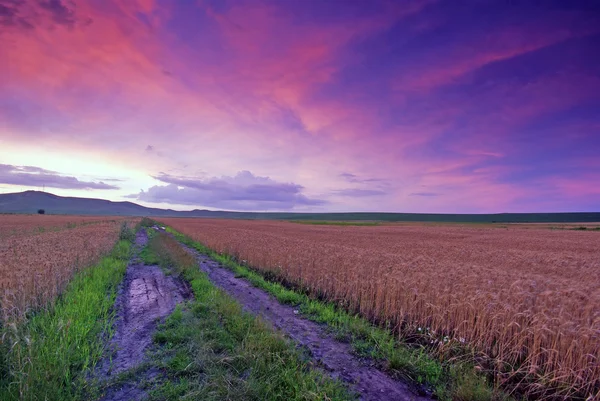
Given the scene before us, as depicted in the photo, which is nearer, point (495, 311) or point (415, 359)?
point (415, 359)

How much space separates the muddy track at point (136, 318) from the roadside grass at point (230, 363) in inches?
13.7

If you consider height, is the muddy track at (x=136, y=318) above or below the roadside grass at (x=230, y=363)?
below

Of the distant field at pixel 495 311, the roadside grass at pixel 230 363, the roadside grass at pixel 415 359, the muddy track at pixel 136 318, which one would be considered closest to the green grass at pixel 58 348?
the muddy track at pixel 136 318

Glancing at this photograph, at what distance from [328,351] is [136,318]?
615 cm

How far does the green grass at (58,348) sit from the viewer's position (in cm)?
447

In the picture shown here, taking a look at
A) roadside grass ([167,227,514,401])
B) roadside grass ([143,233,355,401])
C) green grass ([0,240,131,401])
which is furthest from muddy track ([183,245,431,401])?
green grass ([0,240,131,401])

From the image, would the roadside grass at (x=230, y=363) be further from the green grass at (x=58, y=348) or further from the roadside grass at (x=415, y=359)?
the roadside grass at (x=415, y=359)

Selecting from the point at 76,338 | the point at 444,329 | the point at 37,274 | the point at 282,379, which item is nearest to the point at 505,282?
the point at 444,329

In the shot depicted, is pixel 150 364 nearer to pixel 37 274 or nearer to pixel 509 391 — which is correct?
pixel 37 274

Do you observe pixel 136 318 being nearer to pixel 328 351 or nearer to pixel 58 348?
pixel 58 348

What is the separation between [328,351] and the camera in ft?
22.6

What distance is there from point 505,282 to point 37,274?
584 inches

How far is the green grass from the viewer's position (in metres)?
4.47

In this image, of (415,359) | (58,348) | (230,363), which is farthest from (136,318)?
(415,359)
